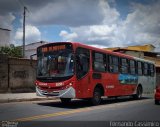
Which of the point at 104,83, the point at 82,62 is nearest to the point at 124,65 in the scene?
the point at 104,83

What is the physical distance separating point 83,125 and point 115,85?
9.93 m

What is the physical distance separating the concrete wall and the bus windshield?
7.26 metres

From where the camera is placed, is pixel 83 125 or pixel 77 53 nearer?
pixel 83 125

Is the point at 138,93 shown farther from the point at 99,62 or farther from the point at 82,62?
the point at 82,62

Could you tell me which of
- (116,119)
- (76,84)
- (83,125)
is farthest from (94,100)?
(83,125)

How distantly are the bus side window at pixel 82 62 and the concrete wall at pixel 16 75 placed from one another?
8649 millimetres

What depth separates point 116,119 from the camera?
39.5 ft

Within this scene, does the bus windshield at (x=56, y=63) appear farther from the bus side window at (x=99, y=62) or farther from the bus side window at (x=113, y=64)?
the bus side window at (x=113, y=64)

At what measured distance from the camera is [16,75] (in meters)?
24.2

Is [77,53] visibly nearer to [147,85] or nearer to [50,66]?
[50,66]

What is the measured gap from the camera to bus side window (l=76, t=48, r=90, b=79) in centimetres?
1578

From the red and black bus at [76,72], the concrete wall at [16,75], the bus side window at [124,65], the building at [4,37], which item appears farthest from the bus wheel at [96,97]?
the building at [4,37]

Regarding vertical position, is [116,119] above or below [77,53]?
below

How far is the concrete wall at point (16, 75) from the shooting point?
23062 mm
